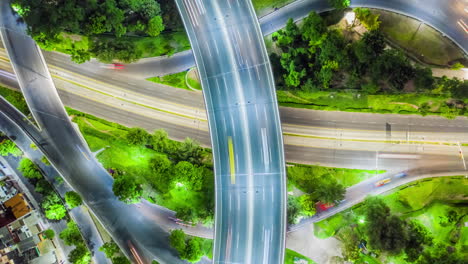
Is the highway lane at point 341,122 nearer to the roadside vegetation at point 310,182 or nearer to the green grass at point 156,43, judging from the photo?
the roadside vegetation at point 310,182

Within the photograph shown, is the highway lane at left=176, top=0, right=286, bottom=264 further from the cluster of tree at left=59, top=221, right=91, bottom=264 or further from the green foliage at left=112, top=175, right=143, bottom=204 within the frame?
the cluster of tree at left=59, top=221, right=91, bottom=264

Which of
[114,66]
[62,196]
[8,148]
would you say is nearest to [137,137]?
[114,66]

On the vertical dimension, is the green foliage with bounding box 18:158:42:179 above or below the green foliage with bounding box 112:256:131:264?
above

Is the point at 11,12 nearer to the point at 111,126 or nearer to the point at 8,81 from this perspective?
the point at 8,81

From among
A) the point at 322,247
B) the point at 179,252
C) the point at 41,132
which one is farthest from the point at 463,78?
the point at 41,132

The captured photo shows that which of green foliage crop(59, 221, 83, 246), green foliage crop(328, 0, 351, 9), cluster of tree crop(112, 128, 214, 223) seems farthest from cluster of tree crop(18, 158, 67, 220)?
green foliage crop(328, 0, 351, 9)

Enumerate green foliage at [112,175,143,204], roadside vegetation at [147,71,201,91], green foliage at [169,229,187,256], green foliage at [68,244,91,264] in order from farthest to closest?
roadside vegetation at [147,71,201,91] → green foliage at [112,175,143,204] → green foliage at [68,244,91,264] → green foliage at [169,229,187,256]

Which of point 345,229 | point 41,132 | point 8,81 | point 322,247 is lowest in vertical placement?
point 322,247
